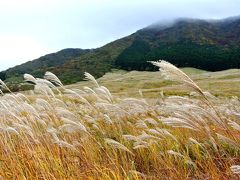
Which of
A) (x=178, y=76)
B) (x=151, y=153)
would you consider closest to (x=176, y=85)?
(x=151, y=153)

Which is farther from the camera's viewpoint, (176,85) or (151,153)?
(176,85)

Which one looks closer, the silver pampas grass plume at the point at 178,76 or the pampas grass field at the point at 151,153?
the silver pampas grass plume at the point at 178,76

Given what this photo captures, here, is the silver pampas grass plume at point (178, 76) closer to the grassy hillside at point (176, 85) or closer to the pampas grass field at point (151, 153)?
the pampas grass field at point (151, 153)

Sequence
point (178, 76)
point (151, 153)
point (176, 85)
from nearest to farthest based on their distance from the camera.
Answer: point (178, 76) → point (151, 153) → point (176, 85)

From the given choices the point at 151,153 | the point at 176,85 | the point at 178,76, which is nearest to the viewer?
the point at 178,76

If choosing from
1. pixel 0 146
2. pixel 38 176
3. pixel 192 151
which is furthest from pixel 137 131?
pixel 38 176

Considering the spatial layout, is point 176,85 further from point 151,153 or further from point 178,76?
point 178,76

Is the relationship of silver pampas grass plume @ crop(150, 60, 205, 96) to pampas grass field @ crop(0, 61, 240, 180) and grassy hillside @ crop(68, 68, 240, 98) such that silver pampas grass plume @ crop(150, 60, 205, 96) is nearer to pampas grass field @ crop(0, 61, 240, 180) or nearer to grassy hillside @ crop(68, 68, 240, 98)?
pampas grass field @ crop(0, 61, 240, 180)

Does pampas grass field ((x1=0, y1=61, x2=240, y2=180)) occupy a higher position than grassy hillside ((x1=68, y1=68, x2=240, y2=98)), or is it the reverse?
pampas grass field ((x1=0, y1=61, x2=240, y2=180))

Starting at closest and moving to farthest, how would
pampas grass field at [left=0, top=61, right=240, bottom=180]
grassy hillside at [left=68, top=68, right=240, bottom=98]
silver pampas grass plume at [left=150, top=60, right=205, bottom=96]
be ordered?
silver pampas grass plume at [left=150, top=60, right=205, bottom=96], pampas grass field at [left=0, top=61, right=240, bottom=180], grassy hillside at [left=68, top=68, right=240, bottom=98]

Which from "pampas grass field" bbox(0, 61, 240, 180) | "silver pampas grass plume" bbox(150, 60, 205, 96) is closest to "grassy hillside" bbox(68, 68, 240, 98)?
"pampas grass field" bbox(0, 61, 240, 180)

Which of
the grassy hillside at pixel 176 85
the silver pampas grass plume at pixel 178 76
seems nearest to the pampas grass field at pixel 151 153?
the silver pampas grass plume at pixel 178 76

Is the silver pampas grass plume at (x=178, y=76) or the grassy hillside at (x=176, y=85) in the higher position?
the silver pampas grass plume at (x=178, y=76)

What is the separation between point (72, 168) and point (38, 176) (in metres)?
0.43
